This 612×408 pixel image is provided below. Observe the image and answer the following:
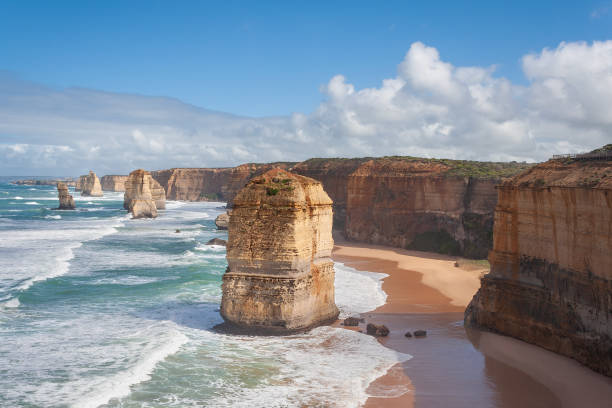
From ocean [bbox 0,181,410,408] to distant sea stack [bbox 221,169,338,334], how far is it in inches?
29.4

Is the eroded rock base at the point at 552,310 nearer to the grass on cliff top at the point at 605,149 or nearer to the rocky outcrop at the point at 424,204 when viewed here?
the grass on cliff top at the point at 605,149

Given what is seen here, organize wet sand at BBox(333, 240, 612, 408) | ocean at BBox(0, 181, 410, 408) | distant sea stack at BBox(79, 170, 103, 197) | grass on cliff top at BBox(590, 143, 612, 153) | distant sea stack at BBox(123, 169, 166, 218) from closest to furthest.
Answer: wet sand at BBox(333, 240, 612, 408), ocean at BBox(0, 181, 410, 408), grass on cliff top at BBox(590, 143, 612, 153), distant sea stack at BBox(123, 169, 166, 218), distant sea stack at BBox(79, 170, 103, 197)

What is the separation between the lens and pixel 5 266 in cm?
2925

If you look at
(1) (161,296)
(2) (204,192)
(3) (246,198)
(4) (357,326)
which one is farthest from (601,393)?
(2) (204,192)

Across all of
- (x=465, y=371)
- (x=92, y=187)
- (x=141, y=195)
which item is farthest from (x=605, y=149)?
(x=92, y=187)

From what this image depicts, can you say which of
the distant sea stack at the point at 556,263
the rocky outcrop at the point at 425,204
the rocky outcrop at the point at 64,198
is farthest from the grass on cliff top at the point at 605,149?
the rocky outcrop at the point at 64,198

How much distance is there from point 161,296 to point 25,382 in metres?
10.1

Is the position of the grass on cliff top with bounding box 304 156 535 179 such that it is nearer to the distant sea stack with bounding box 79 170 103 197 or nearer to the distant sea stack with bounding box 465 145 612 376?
the distant sea stack with bounding box 465 145 612 376

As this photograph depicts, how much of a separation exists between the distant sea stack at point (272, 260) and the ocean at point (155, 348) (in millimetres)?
746

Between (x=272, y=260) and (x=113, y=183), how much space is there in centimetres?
16469

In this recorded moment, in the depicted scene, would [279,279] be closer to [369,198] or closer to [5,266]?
[5,266]

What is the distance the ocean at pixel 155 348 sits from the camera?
513 inches

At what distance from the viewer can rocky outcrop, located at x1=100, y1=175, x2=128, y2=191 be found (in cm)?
16625

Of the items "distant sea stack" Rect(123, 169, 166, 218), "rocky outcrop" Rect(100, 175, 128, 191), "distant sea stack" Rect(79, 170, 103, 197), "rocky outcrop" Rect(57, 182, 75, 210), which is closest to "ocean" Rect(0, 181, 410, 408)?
"distant sea stack" Rect(123, 169, 166, 218)
